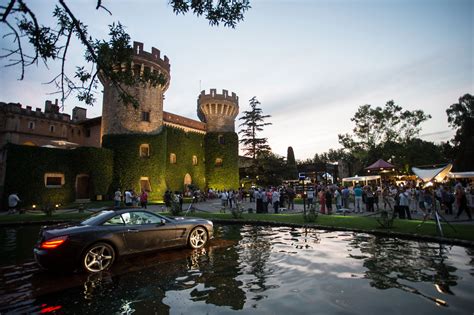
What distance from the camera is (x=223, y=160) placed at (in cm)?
4188

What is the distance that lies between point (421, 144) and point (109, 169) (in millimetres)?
61554

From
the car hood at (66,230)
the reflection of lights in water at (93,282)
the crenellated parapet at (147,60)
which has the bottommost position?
the reflection of lights in water at (93,282)

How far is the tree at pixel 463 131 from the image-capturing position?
41.5m

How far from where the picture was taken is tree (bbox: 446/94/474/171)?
41469 mm

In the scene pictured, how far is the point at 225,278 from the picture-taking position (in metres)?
5.34

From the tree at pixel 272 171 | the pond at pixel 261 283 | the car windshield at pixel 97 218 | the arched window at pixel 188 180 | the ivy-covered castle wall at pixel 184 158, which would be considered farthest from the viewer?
the tree at pixel 272 171

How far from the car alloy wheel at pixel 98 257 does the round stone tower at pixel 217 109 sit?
37.5m

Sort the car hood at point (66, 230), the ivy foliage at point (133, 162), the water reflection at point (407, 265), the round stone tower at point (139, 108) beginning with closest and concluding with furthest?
1. the water reflection at point (407, 265)
2. the car hood at point (66, 230)
3. the ivy foliage at point (133, 162)
4. the round stone tower at point (139, 108)

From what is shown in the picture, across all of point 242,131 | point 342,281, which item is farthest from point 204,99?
point 342,281

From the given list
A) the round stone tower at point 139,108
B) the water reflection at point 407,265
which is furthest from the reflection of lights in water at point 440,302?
the round stone tower at point 139,108

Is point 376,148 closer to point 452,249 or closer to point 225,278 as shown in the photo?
point 452,249

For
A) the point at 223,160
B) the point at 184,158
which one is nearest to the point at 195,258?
the point at 184,158

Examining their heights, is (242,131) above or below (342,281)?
above

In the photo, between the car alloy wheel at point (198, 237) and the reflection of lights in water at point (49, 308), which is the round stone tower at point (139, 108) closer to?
the car alloy wheel at point (198, 237)
